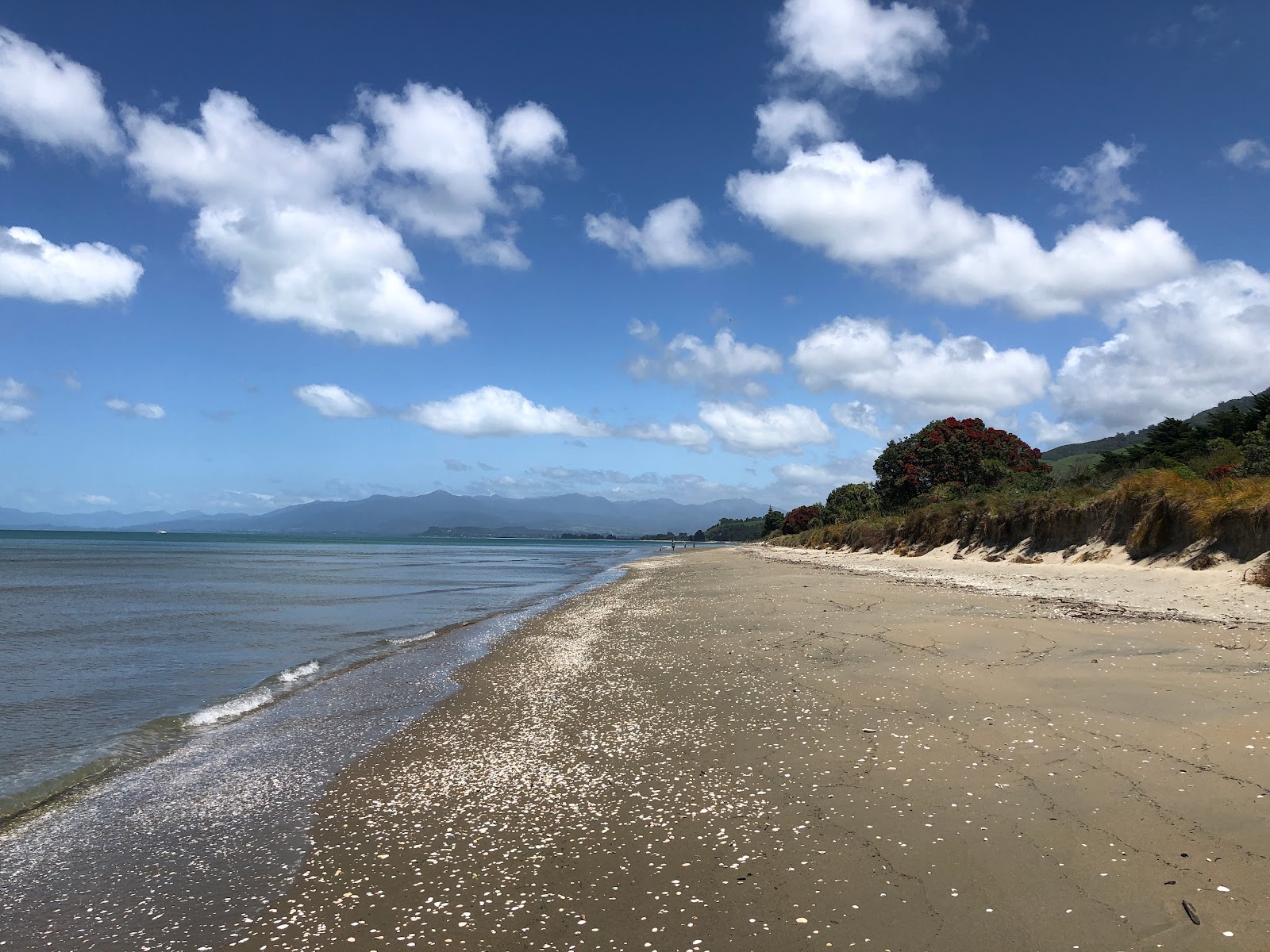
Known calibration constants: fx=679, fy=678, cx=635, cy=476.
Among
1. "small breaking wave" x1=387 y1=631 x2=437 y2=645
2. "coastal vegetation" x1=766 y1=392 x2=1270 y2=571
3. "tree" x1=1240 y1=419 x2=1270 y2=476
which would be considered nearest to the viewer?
"small breaking wave" x1=387 y1=631 x2=437 y2=645

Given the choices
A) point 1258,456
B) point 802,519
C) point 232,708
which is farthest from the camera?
point 802,519

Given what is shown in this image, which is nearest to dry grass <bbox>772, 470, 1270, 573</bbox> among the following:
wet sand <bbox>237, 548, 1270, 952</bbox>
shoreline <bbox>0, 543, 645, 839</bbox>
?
wet sand <bbox>237, 548, 1270, 952</bbox>

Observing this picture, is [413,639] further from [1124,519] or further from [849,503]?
[849,503]

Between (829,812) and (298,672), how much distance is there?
12.0m

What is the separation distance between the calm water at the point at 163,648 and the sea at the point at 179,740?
59mm

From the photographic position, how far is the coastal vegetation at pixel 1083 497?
1925cm

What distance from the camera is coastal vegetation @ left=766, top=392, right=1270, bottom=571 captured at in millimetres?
19250

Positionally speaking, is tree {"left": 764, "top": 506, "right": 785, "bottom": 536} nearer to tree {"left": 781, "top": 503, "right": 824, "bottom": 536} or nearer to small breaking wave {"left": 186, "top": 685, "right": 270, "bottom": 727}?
tree {"left": 781, "top": 503, "right": 824, "bottom": 536}

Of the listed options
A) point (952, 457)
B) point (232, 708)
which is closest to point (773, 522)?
point (952, 457)

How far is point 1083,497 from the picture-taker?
2762 centimetres

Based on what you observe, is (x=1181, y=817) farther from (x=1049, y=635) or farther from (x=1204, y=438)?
(x=1204, y=438)

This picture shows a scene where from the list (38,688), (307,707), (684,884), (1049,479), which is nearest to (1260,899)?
(684,884)

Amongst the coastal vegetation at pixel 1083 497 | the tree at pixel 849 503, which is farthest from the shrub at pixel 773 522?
the coastal vegetation at pixel 1083 497

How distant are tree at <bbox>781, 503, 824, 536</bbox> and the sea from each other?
98.5 m
